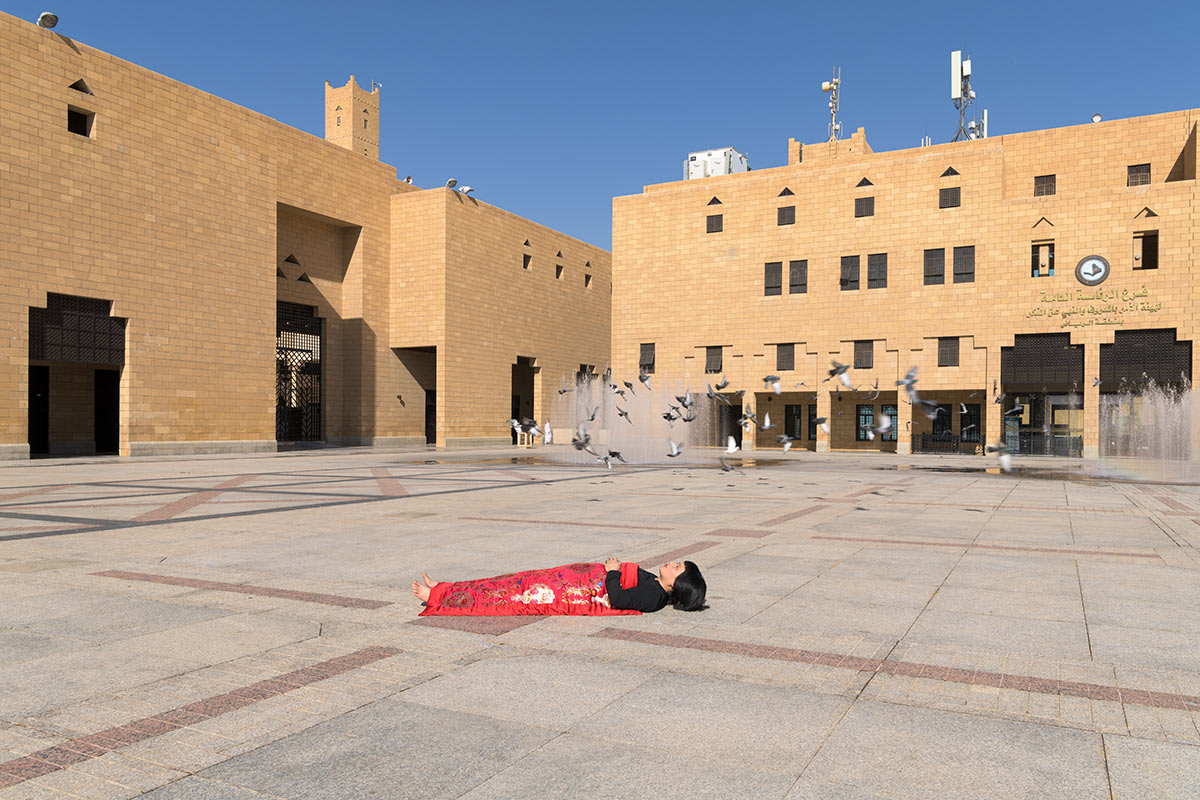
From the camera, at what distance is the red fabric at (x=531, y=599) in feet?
18.8

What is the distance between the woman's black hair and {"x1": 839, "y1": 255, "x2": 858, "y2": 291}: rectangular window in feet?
122

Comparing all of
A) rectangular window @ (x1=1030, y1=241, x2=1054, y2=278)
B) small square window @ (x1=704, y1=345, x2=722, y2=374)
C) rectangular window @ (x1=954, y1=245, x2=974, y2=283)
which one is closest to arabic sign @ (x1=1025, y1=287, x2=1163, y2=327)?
rectangular window @ (x1=1030, y1=241, x2=1054, y2=278)

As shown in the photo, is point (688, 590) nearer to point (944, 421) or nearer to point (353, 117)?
point (944, 421)

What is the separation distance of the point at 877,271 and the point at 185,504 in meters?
34.7

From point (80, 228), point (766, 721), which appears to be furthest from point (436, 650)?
point (80, 228)

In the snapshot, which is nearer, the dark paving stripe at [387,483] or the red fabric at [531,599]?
the red fabric at [531,599]

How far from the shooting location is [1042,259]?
37.5 m

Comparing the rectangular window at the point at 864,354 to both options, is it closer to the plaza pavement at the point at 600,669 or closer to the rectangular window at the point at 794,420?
the rectangular window at the point at 794,420

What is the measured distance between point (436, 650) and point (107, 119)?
30.6 meters

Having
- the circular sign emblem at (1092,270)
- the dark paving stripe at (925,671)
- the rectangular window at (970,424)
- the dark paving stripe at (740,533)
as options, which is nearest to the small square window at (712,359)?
the rectangular window at (970,424)

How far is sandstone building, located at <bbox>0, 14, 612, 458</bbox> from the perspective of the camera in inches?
1044

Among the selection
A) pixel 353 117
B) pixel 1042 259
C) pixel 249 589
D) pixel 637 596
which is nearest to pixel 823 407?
pixel 1042 259

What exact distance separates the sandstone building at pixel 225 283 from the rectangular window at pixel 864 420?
61.8 feet

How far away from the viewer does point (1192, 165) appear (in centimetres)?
3600
